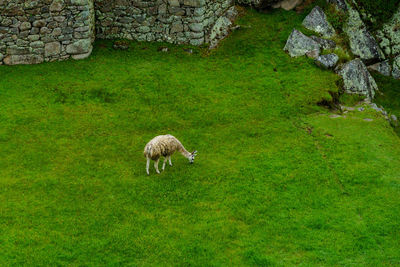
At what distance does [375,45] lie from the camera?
25.9 metres

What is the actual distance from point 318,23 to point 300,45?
237 cm

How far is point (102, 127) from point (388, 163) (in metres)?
11.9

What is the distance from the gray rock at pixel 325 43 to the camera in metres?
23.5

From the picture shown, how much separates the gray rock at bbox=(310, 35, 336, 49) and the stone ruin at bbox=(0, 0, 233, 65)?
18.6 ft

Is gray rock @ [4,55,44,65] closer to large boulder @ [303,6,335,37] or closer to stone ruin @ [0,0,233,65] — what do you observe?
stone ruin @ [0,0,233,65]

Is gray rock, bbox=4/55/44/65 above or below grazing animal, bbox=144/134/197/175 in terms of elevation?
above

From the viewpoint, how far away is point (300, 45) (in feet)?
76.3

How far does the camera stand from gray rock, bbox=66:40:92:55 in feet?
71.5

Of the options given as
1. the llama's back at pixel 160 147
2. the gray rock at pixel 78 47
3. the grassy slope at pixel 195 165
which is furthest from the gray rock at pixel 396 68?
the gray rock at pixel 78 47

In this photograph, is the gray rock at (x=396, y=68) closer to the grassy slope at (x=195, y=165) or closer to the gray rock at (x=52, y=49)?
the grassy slope at (x=195, y=165)

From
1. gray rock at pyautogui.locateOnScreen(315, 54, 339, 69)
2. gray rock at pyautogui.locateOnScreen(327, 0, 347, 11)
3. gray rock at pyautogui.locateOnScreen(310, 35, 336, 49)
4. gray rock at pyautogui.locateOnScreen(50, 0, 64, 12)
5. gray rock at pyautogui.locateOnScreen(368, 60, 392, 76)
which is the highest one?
gray rock at pyautogui.locateOnScreen(327, 0, 347, 11)

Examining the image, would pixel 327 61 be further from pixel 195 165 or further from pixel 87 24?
pixel 87 24

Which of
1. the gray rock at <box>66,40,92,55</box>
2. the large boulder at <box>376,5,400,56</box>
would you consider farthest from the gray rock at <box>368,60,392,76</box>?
the gray rock at <box>66,40,92,55</box>

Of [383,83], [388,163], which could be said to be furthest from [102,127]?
[383,83]
